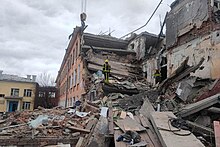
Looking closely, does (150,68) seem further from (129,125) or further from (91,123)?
(129,125)

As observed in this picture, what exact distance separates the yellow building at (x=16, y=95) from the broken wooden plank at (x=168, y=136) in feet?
115

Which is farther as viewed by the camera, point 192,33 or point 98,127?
point 192,33

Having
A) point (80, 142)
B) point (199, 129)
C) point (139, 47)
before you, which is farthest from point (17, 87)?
point (199, 129)

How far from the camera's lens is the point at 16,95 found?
38.2m

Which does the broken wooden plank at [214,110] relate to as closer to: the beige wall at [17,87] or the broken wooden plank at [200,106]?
the broken wooden plank at [200,106]

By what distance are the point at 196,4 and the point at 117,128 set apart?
8.27 metres

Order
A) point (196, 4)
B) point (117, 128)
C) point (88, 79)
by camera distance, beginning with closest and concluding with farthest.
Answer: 1. point (117, 128)
2. point (196, 4)
3. point (88, 79)

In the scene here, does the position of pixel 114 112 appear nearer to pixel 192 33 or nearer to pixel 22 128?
pixel 22 128

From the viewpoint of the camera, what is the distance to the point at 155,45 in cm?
1755

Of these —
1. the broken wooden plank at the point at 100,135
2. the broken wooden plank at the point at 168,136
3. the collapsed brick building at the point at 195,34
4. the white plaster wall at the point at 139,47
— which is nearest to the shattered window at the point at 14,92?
the white plaster wall at the point at 139,47

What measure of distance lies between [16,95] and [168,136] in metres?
37.5

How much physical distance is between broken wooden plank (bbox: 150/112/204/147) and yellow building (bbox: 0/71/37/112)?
34.9 meters

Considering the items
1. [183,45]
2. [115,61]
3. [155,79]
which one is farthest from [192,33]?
[115,61]

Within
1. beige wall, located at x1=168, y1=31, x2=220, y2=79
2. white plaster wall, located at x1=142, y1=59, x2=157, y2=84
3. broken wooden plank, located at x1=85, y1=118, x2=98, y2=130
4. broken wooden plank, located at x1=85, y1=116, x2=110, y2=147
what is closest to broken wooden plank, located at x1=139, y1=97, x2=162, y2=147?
broken wooden plank, located at x1=85, y1=116, x2=110, y2=147
